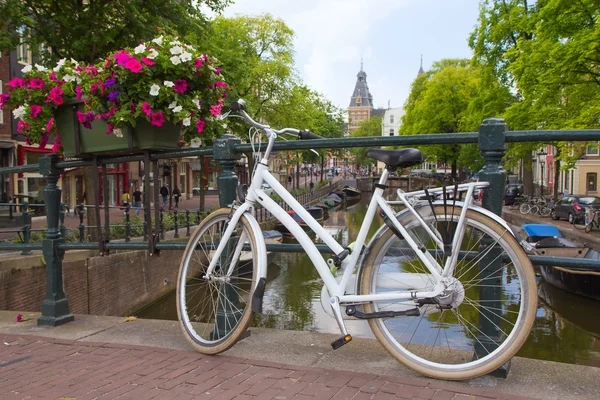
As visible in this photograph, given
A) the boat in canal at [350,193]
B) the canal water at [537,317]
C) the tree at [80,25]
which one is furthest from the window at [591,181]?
the tree at [80,25]

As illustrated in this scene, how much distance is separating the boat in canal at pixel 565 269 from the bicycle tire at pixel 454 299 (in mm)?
11593

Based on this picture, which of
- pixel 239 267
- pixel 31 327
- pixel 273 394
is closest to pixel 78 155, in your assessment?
pixel 31 327

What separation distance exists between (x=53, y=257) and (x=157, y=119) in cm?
149

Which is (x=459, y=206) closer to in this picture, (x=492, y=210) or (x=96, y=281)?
(x=492, y=210)

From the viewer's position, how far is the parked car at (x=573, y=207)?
963 inches

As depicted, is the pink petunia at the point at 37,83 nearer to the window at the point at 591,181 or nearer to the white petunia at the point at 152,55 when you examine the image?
the white petunia at the point at 152,55

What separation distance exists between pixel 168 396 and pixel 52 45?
42.4 feet

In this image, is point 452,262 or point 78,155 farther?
point 78,155

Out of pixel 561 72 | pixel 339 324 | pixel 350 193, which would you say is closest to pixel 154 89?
pixel 339 324

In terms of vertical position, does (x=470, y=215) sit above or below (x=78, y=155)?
below

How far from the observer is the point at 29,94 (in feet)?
13.0

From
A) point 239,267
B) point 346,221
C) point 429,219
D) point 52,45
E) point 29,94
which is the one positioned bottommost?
point 346,221

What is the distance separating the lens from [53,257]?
13.8ft

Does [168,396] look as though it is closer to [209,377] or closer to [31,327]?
[209,377]
